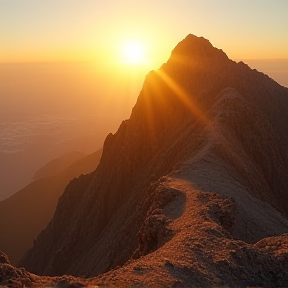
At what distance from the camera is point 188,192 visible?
23.5 metres

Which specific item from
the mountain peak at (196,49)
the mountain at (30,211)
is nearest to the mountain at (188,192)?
the mountain peak at (196,49)

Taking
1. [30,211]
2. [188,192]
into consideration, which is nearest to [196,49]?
[188,192]

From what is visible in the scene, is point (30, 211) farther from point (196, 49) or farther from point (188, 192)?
point (188, 192)

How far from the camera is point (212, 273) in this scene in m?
13.4

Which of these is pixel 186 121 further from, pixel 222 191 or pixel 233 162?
pixel 222 191

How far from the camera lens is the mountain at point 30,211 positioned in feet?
260

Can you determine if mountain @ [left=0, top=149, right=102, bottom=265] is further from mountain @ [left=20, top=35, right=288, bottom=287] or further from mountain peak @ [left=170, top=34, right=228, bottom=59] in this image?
mountain peak @ [left=170, top=34, right=228, bottom=59]

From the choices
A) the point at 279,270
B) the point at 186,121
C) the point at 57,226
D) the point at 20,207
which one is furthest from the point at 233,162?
the point at 20,207

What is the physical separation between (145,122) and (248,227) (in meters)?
31.5

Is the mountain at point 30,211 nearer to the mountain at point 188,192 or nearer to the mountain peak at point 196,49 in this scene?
the mountain at point 188,192

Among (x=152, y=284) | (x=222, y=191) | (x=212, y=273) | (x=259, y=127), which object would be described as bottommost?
(x=152, y=284)

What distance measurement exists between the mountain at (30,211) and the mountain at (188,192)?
62.8 ft

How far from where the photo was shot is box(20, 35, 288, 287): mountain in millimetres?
14375

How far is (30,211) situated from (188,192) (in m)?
72.5
